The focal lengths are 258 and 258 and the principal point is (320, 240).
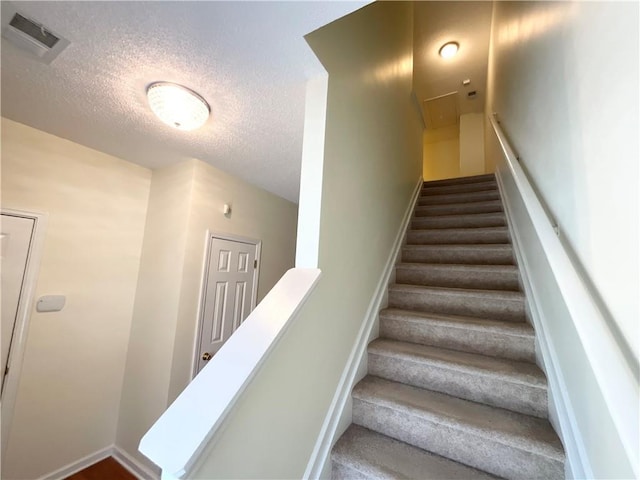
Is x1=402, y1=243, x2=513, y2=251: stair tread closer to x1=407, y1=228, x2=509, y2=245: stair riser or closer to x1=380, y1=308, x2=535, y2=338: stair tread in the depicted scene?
x1=407, y1=228, x2=509, y2=245: stair riser

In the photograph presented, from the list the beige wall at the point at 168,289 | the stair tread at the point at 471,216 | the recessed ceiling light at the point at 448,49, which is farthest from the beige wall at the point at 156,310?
the recessed ceiling light at the point at 448,49

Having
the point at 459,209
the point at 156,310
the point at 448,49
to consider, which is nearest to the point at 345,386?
the point at 156,310

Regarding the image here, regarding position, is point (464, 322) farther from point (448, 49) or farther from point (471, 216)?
point (448, 49)

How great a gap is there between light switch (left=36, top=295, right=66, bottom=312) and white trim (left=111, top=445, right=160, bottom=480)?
125cm

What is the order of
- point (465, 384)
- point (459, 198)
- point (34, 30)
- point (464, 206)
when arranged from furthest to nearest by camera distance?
point (459, 198) → point (464, 206) → point (465, 384) → point (34, 30)

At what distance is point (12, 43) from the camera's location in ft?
3.61

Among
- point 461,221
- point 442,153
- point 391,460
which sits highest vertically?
point 442,153

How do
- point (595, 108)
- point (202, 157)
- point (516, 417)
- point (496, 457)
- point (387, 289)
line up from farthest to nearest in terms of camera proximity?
point (202, 157) < point (387, 289) < point (516, 417) < point (496, 457) < point (595, 108)

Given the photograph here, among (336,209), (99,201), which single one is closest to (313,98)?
(336,209)

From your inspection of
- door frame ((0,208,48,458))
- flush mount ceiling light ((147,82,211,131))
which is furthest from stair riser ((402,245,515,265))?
door frame ((0,208,48,458))

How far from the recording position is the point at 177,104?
1.39 meters

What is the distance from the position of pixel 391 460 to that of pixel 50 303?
2.32 meters

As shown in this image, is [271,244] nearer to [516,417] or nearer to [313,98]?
[313,98]

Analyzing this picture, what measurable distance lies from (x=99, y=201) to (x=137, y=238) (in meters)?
0.41
